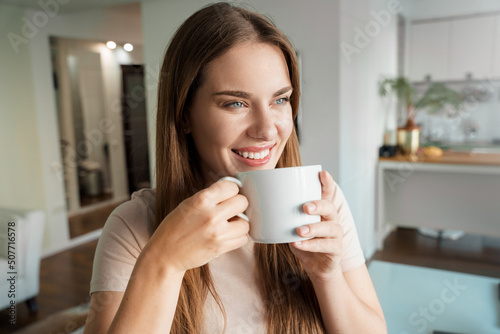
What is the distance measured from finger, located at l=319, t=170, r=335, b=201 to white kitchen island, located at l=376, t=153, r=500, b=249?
2.89 m

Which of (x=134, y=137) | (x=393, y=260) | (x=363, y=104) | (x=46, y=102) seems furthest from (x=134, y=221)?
(x=134, y=137)

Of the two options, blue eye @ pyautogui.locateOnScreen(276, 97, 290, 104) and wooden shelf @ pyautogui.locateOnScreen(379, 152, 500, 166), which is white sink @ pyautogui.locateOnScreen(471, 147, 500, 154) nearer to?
wooden shelf @ pyautogui.locateOnScreen(379, 152, 500, 166)

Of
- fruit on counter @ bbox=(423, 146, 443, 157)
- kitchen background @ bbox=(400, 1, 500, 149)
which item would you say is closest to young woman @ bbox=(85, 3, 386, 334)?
fruit on counter @ bbox=(423, 146, 443, 157)

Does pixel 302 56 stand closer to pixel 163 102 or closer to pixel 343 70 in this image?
pixel 343 70

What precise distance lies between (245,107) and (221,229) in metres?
0.22

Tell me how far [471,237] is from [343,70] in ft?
7.92

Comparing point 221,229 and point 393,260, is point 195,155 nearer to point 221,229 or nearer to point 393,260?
point 221,229

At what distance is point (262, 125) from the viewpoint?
23.3 inches

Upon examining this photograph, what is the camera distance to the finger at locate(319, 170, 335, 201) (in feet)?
1.71

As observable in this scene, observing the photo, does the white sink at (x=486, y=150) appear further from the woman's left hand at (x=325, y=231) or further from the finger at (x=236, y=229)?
the finger at (x=236, y=229)

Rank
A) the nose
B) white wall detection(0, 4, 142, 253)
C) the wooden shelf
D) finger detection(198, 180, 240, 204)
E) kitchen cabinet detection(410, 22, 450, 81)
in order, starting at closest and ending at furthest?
finger detection(198, 180, 240, 204), the nose, white wall detection(0, 4, 142, 253), the wooden shelf, kitchen cabinet detection(410, 22, 450, 81)

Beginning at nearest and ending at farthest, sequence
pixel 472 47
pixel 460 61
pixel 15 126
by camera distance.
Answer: pixel 15 126
pixel 472 47
pixel 460 61

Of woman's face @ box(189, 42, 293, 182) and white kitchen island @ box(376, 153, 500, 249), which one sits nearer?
woman's face @ box(189, 42, 293, 182)

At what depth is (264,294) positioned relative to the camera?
711mm
